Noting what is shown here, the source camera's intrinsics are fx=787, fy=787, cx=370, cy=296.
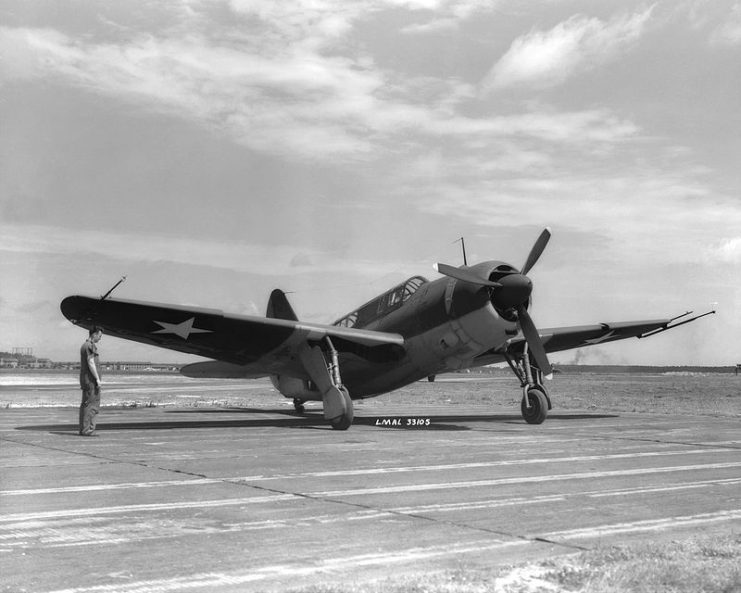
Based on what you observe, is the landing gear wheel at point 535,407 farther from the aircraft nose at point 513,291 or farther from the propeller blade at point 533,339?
the aircraft nose at point 513,291

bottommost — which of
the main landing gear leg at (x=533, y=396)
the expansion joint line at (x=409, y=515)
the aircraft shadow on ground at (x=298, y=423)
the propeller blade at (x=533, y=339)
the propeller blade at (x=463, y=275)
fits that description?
the expansion joint line at (x=409, y=515)

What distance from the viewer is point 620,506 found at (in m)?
7.88

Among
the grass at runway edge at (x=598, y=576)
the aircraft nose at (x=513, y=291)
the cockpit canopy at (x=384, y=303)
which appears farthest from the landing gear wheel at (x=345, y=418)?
the grass at runway edge at (x=598, y=576)

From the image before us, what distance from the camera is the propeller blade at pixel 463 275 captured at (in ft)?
57.0

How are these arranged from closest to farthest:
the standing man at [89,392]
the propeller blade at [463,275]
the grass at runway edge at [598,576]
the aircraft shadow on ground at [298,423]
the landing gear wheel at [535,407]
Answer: the grass at runway edge at [598,576], the standing man at [89,392], the propeller blade at [463,275], the aircraft shadow on ground at [298,423], the landing gear wheel at [535,407]

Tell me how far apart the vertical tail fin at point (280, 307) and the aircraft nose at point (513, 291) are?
30.1 ft

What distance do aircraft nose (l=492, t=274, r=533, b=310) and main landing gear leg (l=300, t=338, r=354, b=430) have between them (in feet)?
13.7

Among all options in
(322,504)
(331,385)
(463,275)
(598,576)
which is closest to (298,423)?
(331,385)

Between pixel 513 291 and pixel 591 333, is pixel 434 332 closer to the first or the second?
pixel 513 291

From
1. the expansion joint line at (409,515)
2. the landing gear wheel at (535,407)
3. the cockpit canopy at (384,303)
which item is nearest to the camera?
the expansion joint line at (409,515)

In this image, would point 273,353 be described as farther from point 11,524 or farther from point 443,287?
point 11,524

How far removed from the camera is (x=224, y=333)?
19000mm

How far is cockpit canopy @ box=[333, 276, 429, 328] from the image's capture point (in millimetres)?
20516

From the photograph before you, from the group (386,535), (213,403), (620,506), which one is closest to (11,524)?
(386,535)
